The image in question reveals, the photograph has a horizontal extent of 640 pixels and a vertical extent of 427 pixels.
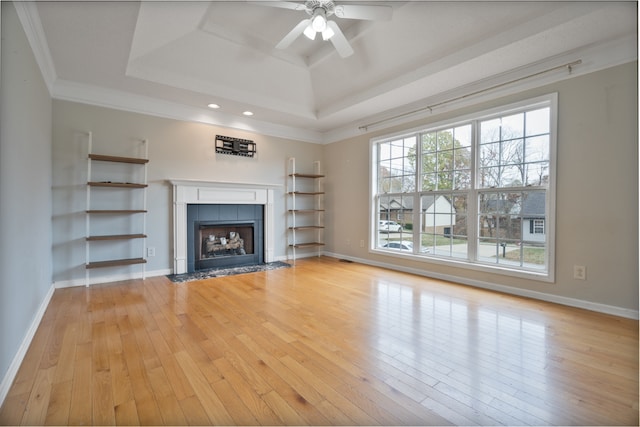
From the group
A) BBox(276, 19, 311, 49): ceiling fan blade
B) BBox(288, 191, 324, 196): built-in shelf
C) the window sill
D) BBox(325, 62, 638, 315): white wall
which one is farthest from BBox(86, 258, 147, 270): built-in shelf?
BBox(325, 62, 638, 315): white wall

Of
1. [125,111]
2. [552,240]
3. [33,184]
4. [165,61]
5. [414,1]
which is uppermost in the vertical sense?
[414,1]

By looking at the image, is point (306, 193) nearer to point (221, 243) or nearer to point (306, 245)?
point (306, 245)

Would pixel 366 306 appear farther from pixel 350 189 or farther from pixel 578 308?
pixel 350 189

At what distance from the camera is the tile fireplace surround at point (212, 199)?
4281 mm

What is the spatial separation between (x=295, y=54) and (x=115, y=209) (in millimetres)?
3229

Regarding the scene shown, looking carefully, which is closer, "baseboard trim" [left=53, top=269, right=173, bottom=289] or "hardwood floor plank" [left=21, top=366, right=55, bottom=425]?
"hardwood floor plank" [left=21, top=366, right=55, bottom=425]

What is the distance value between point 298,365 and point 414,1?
11.0 ft

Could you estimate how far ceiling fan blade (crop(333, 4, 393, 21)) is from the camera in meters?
2.47

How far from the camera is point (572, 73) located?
2.91 m

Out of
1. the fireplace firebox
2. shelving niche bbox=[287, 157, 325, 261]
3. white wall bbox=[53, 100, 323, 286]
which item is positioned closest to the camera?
white wall bbox=[53, 100, 323, 286]

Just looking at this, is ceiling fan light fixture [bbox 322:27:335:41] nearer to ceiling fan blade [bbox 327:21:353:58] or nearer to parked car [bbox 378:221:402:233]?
ceiling fan blade [bbox 327:21:353:58]

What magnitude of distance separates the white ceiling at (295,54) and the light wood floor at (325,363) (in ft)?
7.98

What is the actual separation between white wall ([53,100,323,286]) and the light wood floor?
0.86 m

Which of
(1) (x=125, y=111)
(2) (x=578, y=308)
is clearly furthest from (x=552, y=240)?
(1) (x=125, y=111)
